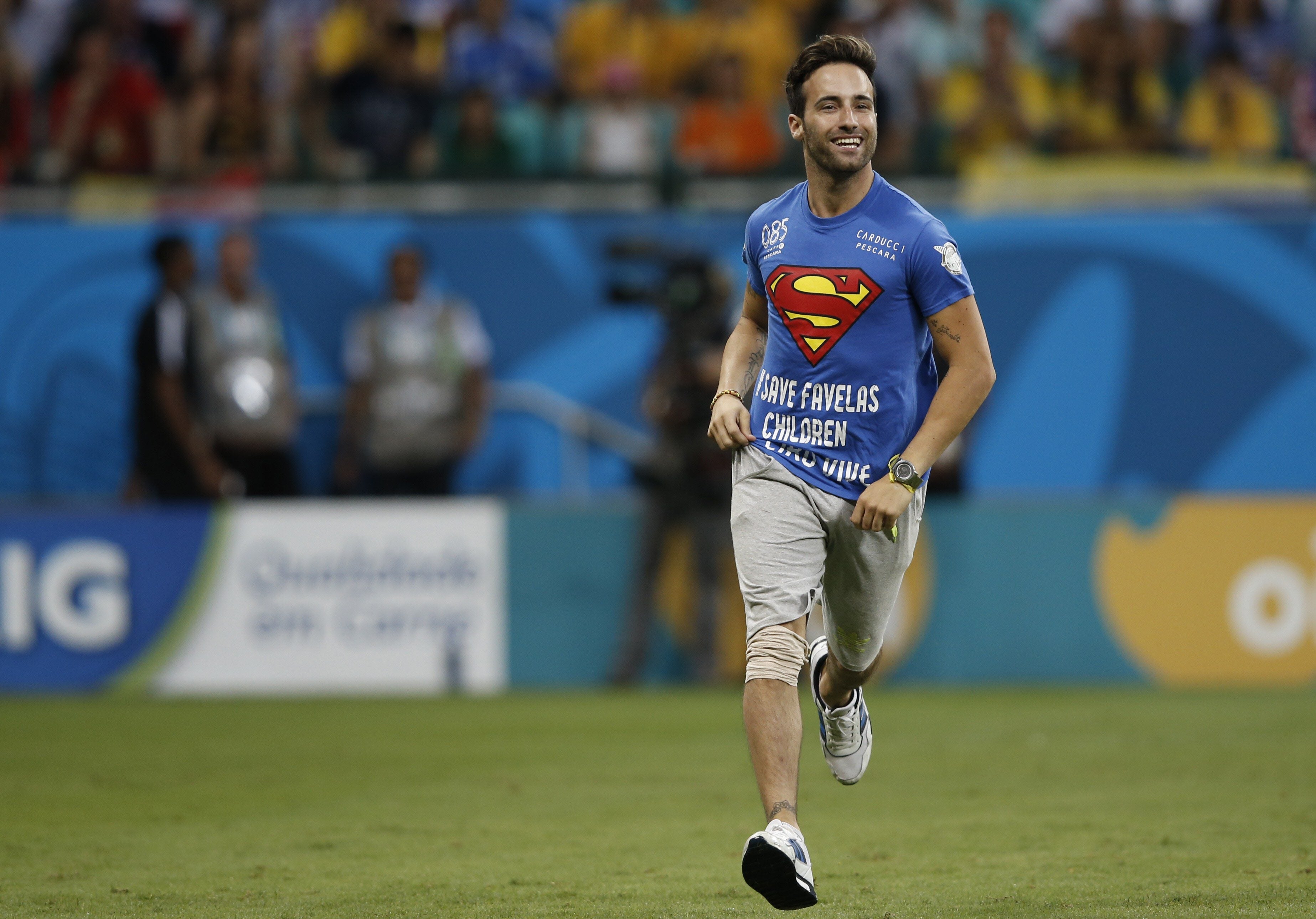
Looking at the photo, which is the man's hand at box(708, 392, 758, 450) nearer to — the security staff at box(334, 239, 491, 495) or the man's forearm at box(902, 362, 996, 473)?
the man's forearm at box(902, 362, 996, 473)

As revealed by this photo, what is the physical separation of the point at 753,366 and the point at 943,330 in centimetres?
73

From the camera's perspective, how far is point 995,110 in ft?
48.9

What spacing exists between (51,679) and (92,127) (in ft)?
15.4

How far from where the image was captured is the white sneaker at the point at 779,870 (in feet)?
15.2

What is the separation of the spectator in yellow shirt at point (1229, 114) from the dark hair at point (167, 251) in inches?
312

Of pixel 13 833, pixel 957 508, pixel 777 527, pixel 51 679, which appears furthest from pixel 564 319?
pixel 777 527

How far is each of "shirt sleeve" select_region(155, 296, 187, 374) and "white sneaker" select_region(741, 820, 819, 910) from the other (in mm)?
9429

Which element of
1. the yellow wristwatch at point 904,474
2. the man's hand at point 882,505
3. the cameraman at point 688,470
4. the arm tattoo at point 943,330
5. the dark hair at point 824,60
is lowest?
the cameraman at point 688,470

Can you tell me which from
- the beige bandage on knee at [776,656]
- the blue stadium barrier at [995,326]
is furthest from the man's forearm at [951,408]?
the blue stadium barrier at [995,326]

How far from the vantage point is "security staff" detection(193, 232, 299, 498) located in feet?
43.9

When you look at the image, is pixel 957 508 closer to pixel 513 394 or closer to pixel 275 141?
pixel 513 394

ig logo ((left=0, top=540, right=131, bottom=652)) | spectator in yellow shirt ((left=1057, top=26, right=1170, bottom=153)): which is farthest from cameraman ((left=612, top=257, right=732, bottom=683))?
spectator in yellow shirt ((left=1057, top=26, right=1170, bottom=153))

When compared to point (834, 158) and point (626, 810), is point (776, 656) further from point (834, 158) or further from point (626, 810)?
point (626, 810)

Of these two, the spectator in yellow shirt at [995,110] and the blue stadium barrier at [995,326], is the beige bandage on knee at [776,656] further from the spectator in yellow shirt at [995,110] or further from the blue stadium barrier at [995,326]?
the spectator in yellow shirt at [995,110]
